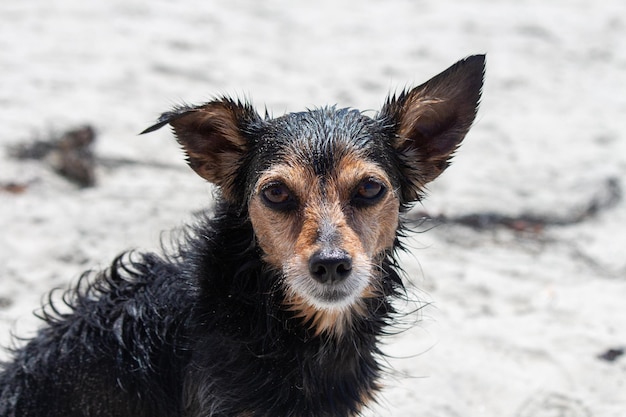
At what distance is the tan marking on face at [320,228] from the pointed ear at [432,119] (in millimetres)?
266

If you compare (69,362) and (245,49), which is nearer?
(69,362)

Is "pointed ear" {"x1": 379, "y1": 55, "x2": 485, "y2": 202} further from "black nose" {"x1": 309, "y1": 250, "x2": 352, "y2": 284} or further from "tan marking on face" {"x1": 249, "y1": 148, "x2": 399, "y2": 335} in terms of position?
"black nose" {"x1": 309, "y1": 250, "x2": 352, "y2": 284}

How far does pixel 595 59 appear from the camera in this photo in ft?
32.7

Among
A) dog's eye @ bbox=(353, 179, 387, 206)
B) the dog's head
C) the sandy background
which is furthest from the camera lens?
the sandy background

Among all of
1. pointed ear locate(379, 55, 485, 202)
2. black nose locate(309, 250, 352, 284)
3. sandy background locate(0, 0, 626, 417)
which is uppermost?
pointed ear locate(379, 55, 485, 202)

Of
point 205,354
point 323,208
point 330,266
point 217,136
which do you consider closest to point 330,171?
point 323,208

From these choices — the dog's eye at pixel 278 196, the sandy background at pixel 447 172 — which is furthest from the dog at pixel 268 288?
the sandy background at pixel 447 172

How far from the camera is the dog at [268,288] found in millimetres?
3719

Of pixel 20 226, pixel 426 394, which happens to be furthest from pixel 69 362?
pixel 20 226

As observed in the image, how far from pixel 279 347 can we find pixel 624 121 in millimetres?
5939

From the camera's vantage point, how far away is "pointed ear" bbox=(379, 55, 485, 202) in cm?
→ 384

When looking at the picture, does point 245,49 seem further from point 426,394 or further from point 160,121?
point 160,121

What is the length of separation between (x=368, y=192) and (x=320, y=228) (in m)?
0.32

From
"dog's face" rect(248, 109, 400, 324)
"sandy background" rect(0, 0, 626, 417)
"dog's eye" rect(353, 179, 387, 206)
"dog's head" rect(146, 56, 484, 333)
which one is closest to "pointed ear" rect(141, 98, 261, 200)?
"dog's head" rect(146, 56, 484, 333)
